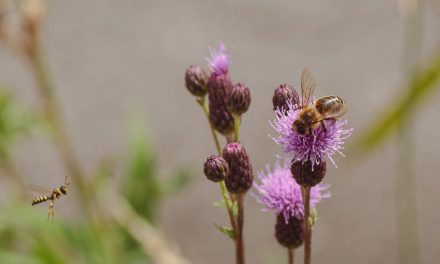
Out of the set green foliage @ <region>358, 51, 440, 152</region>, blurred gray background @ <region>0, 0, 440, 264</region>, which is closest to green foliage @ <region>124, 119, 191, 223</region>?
blurred gray background @ <region>0, 0, 440, 264</region>

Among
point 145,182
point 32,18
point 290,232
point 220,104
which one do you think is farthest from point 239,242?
point 145,182

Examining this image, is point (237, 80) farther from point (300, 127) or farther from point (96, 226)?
point (300, 127)

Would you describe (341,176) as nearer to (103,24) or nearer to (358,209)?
(358,209)

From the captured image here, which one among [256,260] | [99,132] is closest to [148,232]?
[256,260]

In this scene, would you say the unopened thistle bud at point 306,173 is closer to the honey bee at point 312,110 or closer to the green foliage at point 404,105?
Result: the honey bee at point 312,110

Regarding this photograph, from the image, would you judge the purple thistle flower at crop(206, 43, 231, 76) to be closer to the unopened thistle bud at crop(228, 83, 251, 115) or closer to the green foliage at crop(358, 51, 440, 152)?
the unopened thistle bud at crop(228, 83, 251, 115)
